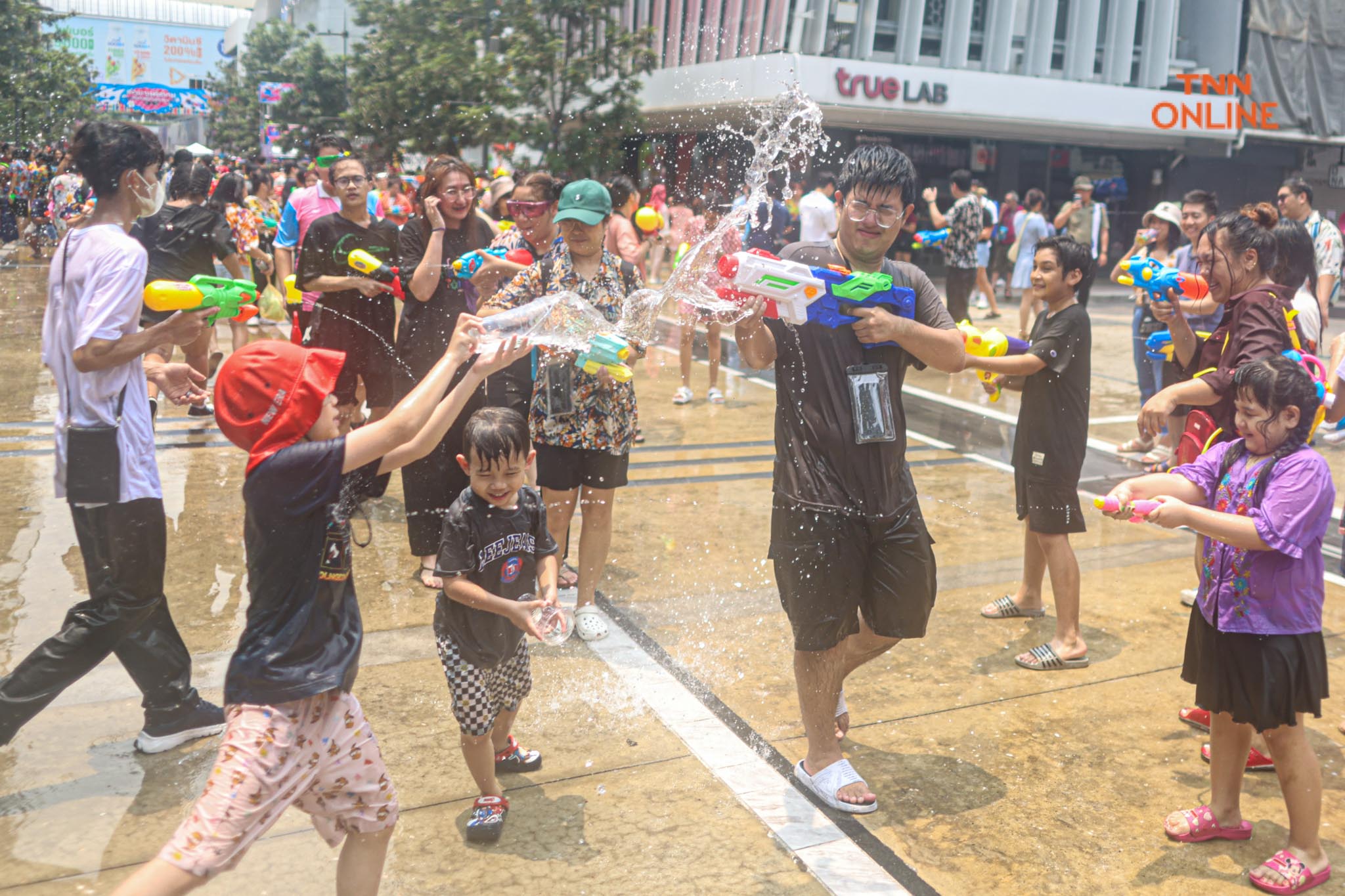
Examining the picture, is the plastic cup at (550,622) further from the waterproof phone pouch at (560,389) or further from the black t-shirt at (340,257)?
the black t-shirt at (340,257)

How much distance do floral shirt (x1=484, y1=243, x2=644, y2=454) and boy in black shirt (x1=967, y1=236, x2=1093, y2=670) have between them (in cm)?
153

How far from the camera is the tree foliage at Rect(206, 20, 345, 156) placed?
44.3 metres

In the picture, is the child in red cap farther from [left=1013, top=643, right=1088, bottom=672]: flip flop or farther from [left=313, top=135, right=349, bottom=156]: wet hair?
[left=313, top=135, right=349, bottom=156]: wet hair

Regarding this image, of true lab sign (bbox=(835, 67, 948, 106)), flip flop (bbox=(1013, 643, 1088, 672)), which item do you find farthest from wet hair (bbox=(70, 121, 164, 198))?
true lab sign (bbox=(835, 67, 948, 106))

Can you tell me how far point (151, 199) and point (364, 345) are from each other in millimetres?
2284

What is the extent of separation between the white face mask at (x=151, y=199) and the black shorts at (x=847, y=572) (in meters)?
2.31

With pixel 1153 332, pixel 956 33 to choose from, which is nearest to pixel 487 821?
pixel 1153 332

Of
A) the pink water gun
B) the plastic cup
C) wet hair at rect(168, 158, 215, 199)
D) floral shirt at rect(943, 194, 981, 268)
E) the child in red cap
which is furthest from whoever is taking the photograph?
floral shirt at rect(943, 194, 981, 268)

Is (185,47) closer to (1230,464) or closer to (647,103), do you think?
(647,103)

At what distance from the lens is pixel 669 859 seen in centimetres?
329

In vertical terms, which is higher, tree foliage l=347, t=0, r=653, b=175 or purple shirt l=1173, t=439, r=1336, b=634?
tree foliage l=347, t=0, r=653, b=175

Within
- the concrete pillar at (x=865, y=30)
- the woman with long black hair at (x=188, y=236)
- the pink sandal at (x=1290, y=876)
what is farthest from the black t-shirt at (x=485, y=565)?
the concrete pillar at (x=865, y=30)

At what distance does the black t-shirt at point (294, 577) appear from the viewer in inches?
101

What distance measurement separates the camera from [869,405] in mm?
3582
